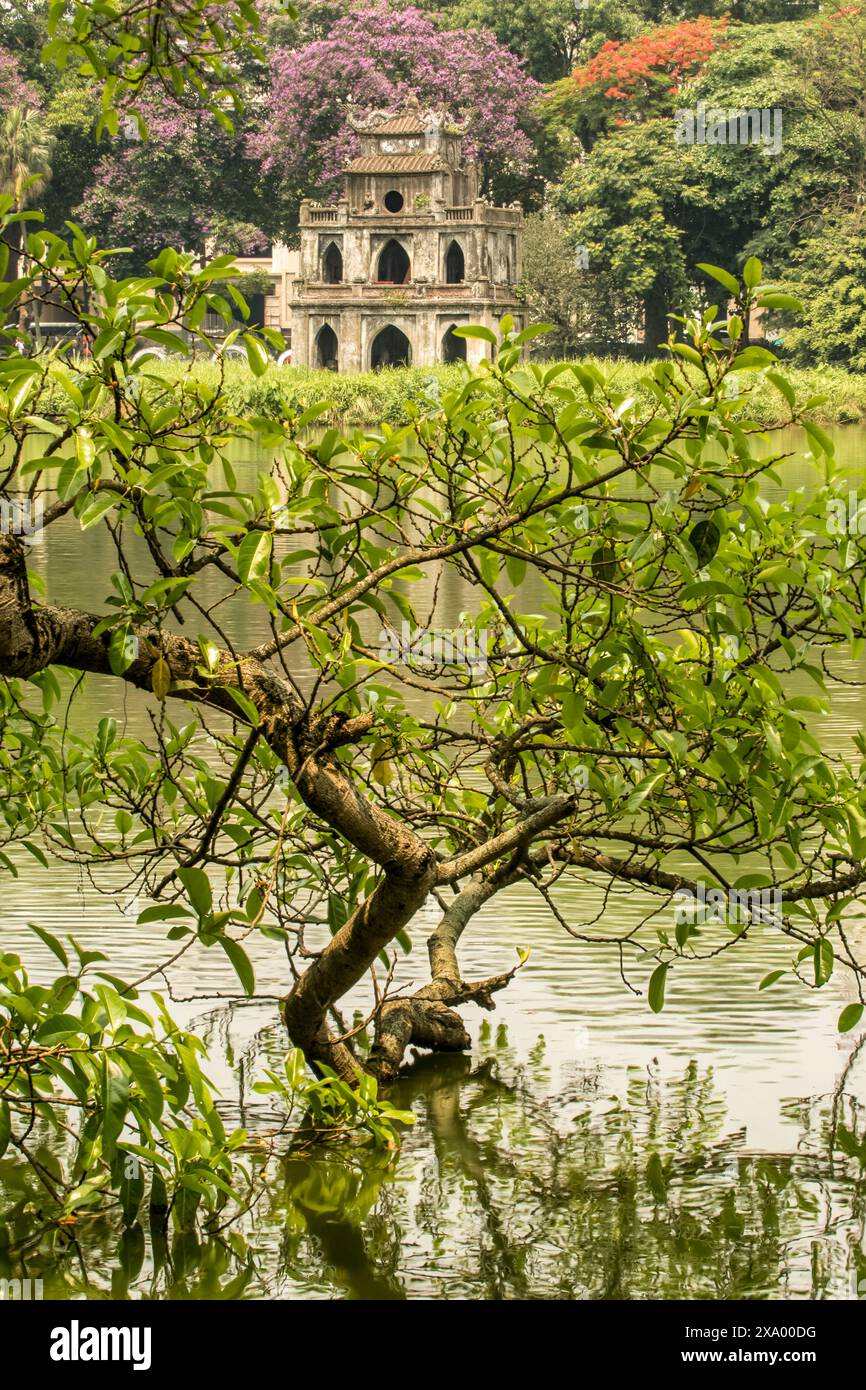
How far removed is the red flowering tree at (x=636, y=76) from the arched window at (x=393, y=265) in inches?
267

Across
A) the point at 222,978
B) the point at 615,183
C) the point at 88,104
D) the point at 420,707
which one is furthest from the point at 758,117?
the point at 222,978

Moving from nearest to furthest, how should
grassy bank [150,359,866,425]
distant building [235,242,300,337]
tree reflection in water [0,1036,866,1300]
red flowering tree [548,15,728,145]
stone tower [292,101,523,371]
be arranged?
tree reflection in water [0,1036,866,1300], grassy bank [150,359,866,425], stone tower [292,101,523,371], red flowering tree [548,15,728,145], distant building [235,242,300,337]

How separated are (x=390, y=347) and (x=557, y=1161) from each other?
45.1 m

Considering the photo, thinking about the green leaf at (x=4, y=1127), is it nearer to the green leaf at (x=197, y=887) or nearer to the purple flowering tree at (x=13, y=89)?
the green leaf at (x=197, y=887)

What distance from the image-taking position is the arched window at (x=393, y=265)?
48.6 metres

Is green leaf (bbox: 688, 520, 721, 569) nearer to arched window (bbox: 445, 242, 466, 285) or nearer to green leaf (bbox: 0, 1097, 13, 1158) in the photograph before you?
green leaf (bbox: 0, 1097, 13, 1158)

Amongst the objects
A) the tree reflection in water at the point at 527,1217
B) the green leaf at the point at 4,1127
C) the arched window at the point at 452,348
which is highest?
the arched window at the point at 452,348

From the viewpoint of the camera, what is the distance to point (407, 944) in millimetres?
4734

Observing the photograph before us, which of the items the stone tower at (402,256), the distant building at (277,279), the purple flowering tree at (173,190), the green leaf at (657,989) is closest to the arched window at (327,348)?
the stone tower at (402,256)

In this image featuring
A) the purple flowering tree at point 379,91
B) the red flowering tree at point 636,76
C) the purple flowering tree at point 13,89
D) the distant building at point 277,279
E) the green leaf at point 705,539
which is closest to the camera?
the green leaf at point 705,539

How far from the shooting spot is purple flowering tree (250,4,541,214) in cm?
5222

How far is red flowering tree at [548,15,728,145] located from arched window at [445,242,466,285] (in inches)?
250

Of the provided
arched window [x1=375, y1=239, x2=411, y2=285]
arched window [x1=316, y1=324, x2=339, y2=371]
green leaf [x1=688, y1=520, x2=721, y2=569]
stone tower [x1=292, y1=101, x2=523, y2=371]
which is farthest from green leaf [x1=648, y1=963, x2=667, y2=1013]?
arched window [x1=375, y1=239, x2=411, y2=285]

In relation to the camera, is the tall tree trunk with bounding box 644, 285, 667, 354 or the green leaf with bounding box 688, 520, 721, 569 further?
the tall tree trunk with bounding box 644, 285, 667, 354
